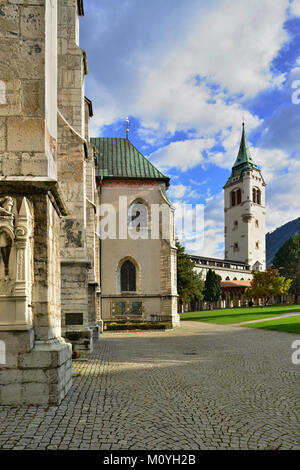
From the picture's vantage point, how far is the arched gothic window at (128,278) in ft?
95.8

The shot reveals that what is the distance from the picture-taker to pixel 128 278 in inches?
1153

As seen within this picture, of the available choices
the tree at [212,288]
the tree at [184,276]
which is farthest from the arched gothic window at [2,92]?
the tree at [212,288]

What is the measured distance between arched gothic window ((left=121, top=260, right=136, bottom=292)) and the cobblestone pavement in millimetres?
18440

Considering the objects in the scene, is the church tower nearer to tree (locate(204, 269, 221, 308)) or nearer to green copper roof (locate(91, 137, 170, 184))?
tree (locate(204, 269, 221, 308))

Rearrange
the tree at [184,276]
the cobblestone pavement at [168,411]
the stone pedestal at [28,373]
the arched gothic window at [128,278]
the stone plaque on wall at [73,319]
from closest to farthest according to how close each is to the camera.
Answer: the cobblestone pavement at [168,411] < the stone pedestal at [28,373] < the stone plaque on wall at [73,319] < the arched gothic window at [128,278] < the tree at [184,276]

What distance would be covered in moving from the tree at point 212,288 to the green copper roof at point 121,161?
41404 millimetres

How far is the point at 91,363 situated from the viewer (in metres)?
10.9

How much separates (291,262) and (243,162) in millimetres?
30182

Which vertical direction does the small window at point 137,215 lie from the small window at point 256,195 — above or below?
below

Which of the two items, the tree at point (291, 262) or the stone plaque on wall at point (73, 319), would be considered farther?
the tree at point (291, 262)

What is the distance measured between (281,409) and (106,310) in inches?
907

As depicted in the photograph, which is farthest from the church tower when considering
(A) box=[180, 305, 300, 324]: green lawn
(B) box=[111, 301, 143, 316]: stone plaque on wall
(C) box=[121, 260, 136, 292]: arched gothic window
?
(B) box=[111, 301, 143, 316]: stone plaque on wall

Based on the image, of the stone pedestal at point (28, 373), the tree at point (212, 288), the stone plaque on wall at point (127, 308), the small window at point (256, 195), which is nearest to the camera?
the stone pedestal at point (28, 373)

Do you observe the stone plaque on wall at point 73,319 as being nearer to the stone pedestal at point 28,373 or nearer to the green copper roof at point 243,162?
the stone pedestal at point 28,373
